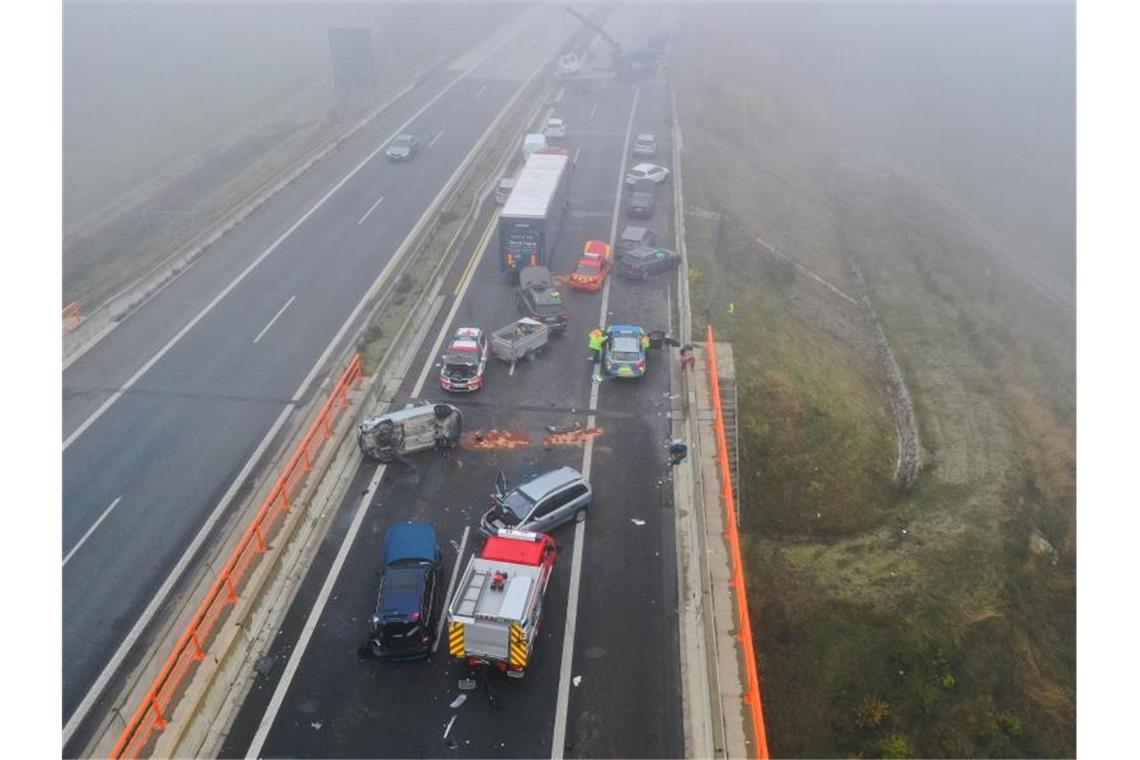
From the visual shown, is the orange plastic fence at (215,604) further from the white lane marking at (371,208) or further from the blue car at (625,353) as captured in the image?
the white lane marking at (371,208)

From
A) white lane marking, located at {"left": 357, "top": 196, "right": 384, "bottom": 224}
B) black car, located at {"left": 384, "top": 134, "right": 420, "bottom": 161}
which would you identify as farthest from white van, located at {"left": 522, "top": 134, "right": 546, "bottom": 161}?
white lane marking, located at {"left": 357, "top": 196, "right": 384, "bottom": 224}

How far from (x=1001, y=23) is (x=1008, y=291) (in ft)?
395

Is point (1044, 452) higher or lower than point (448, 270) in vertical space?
lower

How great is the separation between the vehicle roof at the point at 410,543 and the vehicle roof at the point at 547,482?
2806mm

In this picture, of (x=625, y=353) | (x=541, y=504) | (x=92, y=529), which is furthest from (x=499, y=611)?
(x=625, y=353)

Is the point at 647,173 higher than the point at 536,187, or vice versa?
the point at 647,173

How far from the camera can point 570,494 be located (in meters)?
21.8

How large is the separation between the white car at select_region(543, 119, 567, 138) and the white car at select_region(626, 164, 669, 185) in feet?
28.9

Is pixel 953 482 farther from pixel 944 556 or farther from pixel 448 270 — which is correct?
pixel 448 270

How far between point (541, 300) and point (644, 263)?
7.09 metres

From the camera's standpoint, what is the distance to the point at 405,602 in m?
17.5

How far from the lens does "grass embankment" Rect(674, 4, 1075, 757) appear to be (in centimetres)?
2217

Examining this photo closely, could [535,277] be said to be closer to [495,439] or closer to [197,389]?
[495,439]

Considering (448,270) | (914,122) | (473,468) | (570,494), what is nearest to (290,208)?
(448,270)
